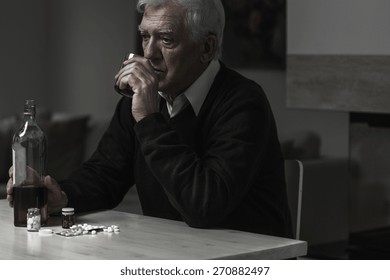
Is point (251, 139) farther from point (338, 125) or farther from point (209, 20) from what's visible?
point (338, 125)

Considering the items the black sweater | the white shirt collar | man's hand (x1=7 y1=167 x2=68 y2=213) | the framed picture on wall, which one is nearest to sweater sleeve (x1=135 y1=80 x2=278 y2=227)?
the black sweater

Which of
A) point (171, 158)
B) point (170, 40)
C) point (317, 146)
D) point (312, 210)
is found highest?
point (170, 40)

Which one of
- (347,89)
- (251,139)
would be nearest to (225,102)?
(251,139)

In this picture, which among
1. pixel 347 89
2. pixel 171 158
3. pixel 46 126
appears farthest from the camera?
pixel 46 126

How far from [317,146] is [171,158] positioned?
2.43 m

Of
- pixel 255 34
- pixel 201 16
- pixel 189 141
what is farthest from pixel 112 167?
pixel 255 34

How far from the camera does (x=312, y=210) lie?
4.34m

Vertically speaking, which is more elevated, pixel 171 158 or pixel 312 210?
pixel 171 158

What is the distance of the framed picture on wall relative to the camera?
4.41 m

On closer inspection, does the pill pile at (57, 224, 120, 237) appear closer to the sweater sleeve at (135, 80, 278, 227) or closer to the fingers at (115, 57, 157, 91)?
the sweater sleeve at (135, 80, 278, 227)

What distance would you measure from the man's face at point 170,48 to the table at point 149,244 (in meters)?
0.44

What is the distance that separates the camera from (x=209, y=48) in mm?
2297

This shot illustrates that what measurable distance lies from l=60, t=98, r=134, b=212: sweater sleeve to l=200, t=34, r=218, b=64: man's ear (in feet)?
0.83

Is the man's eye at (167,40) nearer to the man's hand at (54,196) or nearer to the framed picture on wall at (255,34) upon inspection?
the man's hand at (54,196)
